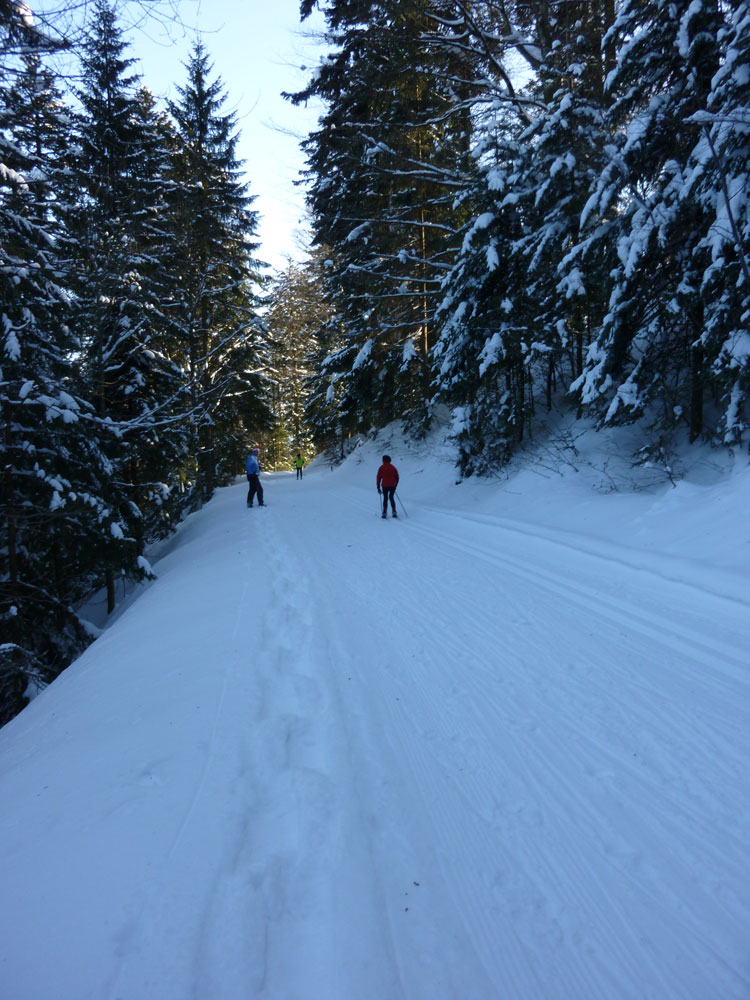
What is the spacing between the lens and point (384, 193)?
17359mm

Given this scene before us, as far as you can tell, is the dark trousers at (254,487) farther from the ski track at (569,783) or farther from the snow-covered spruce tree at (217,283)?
the ski track at (569,783)

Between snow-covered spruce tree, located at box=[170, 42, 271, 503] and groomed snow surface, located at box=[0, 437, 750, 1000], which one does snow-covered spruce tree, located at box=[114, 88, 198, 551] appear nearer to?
snow-covered spruce tree, located at box=[170, 42, 271, 503]

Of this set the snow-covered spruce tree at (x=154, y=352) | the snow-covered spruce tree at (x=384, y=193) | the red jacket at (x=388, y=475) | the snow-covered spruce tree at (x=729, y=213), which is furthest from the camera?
the snow-covered spruce tree at (x=384, y=193)

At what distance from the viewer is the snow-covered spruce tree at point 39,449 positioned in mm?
7676

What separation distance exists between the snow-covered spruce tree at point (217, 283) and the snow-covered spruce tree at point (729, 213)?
1426cm

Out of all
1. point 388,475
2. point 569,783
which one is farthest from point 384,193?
point 569,783

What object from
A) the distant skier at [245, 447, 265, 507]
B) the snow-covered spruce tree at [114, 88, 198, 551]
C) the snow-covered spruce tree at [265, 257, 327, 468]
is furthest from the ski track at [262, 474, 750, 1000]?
the snow-covered spruce tree at [265, 257, 327, 468]

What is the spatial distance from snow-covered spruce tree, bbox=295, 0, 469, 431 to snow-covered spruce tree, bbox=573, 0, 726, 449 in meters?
5.48

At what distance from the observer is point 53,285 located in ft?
29.7

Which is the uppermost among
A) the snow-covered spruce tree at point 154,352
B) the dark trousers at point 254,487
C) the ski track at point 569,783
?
the snow-covered spruce tree at point 154,352

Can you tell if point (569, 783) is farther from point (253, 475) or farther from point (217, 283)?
point (217, 283)

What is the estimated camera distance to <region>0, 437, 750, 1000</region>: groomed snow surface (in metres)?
1.92

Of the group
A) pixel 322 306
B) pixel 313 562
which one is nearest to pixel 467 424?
pixel 313 562

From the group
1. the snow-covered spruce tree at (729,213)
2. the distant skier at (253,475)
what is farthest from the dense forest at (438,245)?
the distant skier at (253,475)
